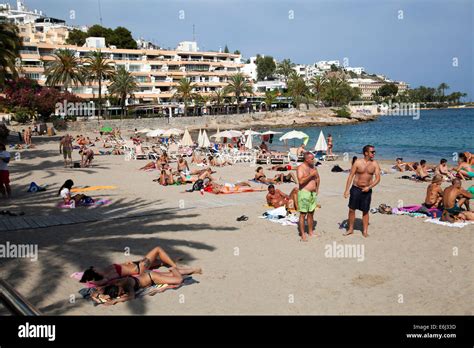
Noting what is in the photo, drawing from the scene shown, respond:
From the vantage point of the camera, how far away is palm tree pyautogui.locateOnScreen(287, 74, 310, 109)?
9900 centimetres

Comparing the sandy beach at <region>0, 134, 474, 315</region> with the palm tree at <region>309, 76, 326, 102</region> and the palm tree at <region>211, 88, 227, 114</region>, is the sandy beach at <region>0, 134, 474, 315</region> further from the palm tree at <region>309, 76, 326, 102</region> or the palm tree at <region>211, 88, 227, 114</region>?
the palm tree at <region>309, 76, 326, 102</region>

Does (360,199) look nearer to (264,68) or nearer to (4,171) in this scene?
(4,171)

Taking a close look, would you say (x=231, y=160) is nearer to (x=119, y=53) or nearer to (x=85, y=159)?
(x=85, y=159)

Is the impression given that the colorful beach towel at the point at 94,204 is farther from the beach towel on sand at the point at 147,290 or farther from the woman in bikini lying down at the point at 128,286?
the woman in bikini lying down at the point at 128,286

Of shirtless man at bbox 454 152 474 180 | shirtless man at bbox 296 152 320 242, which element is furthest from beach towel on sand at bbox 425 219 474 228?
shirtless man at bbox 454 152 474 180

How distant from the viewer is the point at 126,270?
6684 mm

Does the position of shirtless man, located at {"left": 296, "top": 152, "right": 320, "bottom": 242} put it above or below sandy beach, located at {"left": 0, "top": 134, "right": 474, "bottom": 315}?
above

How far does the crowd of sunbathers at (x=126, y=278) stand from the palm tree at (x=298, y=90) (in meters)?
95.0

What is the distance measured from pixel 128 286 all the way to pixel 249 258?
2475 mm

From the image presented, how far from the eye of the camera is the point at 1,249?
28.0ft

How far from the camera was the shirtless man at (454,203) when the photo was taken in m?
10.2

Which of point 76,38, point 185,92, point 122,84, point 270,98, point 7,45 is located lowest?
point 270,98

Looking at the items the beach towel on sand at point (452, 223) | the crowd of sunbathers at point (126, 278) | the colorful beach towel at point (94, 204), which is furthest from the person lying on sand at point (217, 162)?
the crowd of sunbathers at point (126, 278)

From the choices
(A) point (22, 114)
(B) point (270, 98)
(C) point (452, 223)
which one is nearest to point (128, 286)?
(C) point (452, 223)
